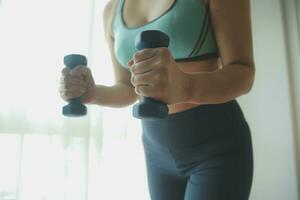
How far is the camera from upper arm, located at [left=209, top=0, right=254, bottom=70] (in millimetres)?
611

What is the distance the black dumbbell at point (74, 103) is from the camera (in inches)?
28.1

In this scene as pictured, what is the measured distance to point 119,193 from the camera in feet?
4.53

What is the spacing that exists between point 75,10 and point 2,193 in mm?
819

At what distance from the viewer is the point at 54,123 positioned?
1295 mm

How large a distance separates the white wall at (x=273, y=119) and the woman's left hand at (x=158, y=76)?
4.77ft

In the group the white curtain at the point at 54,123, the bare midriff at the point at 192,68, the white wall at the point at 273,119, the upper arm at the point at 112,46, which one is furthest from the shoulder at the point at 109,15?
the white wall at the point at 273,119

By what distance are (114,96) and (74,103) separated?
194mm

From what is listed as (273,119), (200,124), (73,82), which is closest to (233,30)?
(200,124)

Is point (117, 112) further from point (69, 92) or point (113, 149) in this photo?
point (69, 92)

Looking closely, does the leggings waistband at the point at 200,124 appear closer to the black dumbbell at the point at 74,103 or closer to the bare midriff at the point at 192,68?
the bare midriff at the point at 192,68

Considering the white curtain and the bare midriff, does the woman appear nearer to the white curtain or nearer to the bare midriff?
the bare midriff

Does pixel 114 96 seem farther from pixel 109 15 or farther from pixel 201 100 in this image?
pixel 201 100

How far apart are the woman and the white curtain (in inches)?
22.2

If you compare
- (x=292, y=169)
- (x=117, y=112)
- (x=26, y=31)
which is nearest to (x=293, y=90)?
(x=292, y=169)
